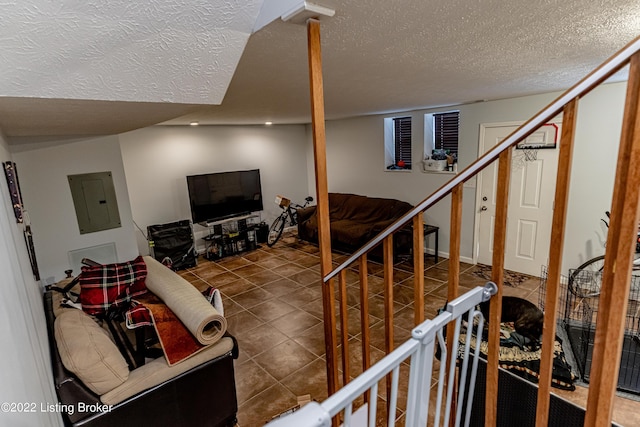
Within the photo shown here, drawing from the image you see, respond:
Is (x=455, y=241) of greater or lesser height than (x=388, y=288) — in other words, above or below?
above

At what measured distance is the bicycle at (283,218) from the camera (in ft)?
21.4

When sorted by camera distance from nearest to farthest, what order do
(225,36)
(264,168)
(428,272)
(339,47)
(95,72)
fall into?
(95,72) → (225,36) → (339,47) → (428,272) → (264,168)

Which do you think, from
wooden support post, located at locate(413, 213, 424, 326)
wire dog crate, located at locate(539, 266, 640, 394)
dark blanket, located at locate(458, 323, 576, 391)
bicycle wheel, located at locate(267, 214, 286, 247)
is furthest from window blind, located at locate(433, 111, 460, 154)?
wooden support post, located at locate(413, 213, 424, 326)

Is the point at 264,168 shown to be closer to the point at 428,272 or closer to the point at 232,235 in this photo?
the point at 232,235

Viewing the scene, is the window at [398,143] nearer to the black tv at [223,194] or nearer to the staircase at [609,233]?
the black tv at [223,194]

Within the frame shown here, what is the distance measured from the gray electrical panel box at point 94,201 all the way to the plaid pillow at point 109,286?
1021 mm

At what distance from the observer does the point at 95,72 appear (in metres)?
1.18

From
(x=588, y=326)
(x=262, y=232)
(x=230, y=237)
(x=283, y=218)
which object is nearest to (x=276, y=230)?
(x=283, y=218)

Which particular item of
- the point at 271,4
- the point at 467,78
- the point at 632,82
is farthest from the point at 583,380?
the point at 271,4

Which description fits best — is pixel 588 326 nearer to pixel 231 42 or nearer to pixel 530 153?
pixel 530 153

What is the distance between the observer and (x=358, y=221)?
5.89 m

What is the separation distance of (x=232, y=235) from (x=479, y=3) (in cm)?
526

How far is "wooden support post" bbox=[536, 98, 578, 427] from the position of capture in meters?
0.88

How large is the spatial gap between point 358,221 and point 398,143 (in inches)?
59.7
